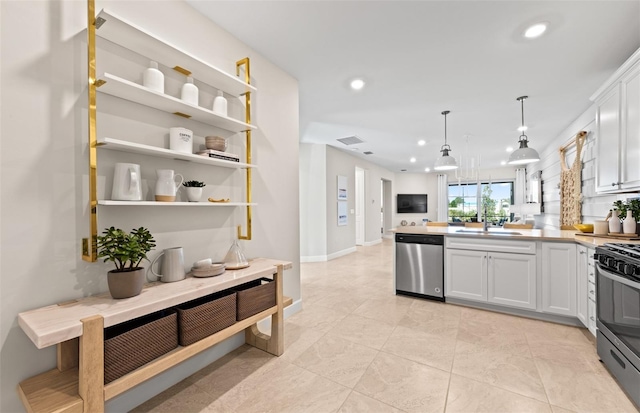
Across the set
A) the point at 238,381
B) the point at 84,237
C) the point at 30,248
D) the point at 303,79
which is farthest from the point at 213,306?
the point at 303,79

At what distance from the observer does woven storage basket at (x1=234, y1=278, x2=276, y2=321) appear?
1866 millimetres

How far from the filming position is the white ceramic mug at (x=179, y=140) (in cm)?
175

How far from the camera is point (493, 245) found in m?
3.06

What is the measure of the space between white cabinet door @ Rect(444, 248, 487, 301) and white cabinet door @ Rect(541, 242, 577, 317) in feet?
1.74

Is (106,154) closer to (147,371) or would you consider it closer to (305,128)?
(147,371)

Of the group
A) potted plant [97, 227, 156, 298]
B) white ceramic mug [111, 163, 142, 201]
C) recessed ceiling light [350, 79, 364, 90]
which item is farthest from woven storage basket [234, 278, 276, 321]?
recessed ceiling light [350, 79, 364, 90]

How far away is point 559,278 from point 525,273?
0.27 metres

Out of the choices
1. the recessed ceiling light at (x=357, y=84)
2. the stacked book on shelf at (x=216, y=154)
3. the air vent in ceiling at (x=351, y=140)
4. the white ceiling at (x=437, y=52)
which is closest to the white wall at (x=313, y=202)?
the air vent in ceiling at (x=351, y=140)

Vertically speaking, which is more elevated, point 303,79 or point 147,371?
point 303,79

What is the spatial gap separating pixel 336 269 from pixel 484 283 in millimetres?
2630

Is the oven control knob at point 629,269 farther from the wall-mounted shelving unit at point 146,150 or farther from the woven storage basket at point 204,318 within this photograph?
the wall-mounted shelving unit at point 146,150

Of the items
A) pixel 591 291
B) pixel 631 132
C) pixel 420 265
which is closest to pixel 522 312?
pixel 591 291

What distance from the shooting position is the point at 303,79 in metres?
3.09

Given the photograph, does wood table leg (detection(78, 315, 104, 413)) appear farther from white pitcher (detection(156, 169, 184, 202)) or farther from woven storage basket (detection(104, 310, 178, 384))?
white pitcher (detection(156, 169, 184, 202))
